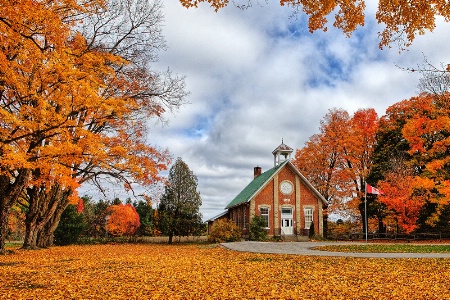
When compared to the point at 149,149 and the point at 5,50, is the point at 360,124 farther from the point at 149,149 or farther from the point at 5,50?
the point at 5,50

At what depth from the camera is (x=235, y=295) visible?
8.05 meters

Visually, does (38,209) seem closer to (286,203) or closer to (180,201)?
(180,201)

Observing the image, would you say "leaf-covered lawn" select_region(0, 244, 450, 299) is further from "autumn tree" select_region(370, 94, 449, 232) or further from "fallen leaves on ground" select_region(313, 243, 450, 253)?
"autumn tree" select_region(370, 94, 449, 232)

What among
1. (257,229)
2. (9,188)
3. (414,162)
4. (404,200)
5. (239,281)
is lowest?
(239,281)

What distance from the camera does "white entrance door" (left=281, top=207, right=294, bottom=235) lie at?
120 ft

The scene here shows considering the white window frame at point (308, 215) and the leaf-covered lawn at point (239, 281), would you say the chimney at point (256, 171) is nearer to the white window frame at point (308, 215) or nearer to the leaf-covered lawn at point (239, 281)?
the white window frame at point (308, 215)

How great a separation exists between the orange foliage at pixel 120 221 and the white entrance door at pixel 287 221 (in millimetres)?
21817

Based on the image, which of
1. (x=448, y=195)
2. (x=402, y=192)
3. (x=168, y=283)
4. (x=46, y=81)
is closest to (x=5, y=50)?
(x=46, y=81)

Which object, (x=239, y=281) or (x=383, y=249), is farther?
(x=383, y=249)

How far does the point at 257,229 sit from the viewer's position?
3450 cm

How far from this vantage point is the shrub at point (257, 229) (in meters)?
34.3

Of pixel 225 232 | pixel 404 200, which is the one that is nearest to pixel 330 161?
pixel 404 200

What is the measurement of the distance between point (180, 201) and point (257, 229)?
8540mm

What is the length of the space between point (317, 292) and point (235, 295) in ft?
5.70
